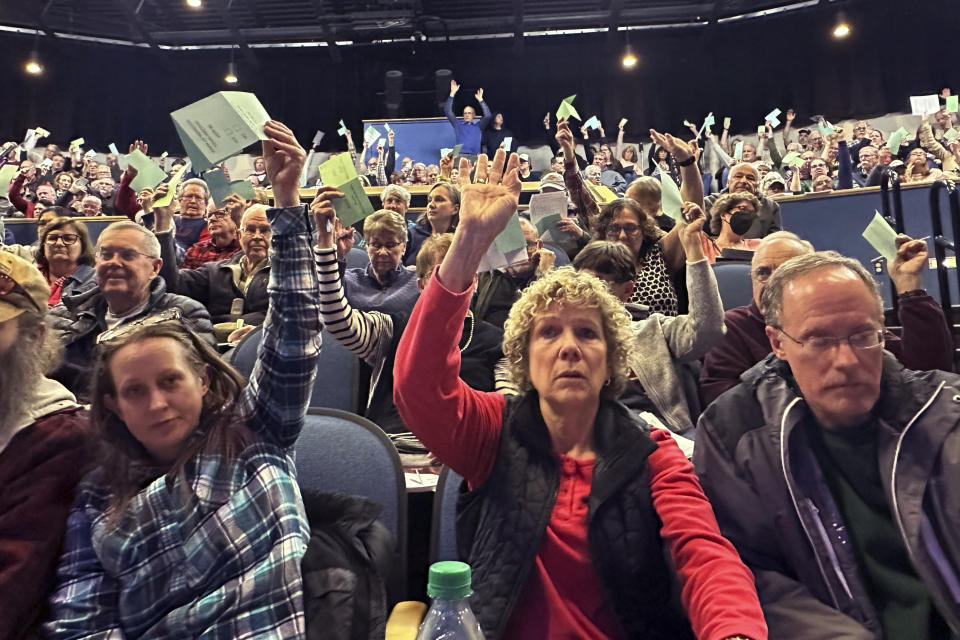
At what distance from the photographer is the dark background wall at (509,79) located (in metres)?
9.84

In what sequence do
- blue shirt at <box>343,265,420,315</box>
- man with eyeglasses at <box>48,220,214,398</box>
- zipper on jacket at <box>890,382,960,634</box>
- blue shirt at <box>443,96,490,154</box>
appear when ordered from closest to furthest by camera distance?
zipper on jacket at <box>890,382,960,634</box> < man with eyeglasses at <box>48,220,214,398</box> < blue shirt at <box>343,265,420,315</box> < blue shirt at <box>443,96,490,154</box>

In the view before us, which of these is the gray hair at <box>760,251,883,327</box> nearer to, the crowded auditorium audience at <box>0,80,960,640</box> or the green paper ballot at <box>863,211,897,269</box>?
the crowded auditorium audience at <box>0,80,960,640</box>

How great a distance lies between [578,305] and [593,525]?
37cm

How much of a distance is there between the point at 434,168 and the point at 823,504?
622cm

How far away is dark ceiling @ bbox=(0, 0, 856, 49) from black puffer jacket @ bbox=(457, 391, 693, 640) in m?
9.07

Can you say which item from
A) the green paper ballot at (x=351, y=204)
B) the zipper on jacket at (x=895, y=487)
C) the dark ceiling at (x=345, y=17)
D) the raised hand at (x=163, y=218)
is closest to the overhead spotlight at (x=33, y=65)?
the dark ceiling at (x=345, y=17)

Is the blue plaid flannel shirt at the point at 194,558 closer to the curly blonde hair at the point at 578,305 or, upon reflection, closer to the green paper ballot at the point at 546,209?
the curly blonde hair at the point at 578,305

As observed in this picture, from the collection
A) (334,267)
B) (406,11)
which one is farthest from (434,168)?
(334,267)

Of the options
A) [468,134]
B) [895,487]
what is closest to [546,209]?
[895,487]

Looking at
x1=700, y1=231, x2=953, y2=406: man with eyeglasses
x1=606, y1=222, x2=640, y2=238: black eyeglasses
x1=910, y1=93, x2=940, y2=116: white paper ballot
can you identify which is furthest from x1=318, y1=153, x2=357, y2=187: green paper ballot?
x1=910, y1=93, x2=940, y2=116: white paper ballot

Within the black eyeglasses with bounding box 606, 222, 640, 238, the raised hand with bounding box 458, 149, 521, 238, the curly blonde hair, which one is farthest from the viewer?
the black eyeglasses with bounding box 606, 222, 640, 238

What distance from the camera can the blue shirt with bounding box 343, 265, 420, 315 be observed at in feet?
8.24

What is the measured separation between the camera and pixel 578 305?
130cm

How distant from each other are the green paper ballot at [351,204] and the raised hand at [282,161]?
0.65 metres
